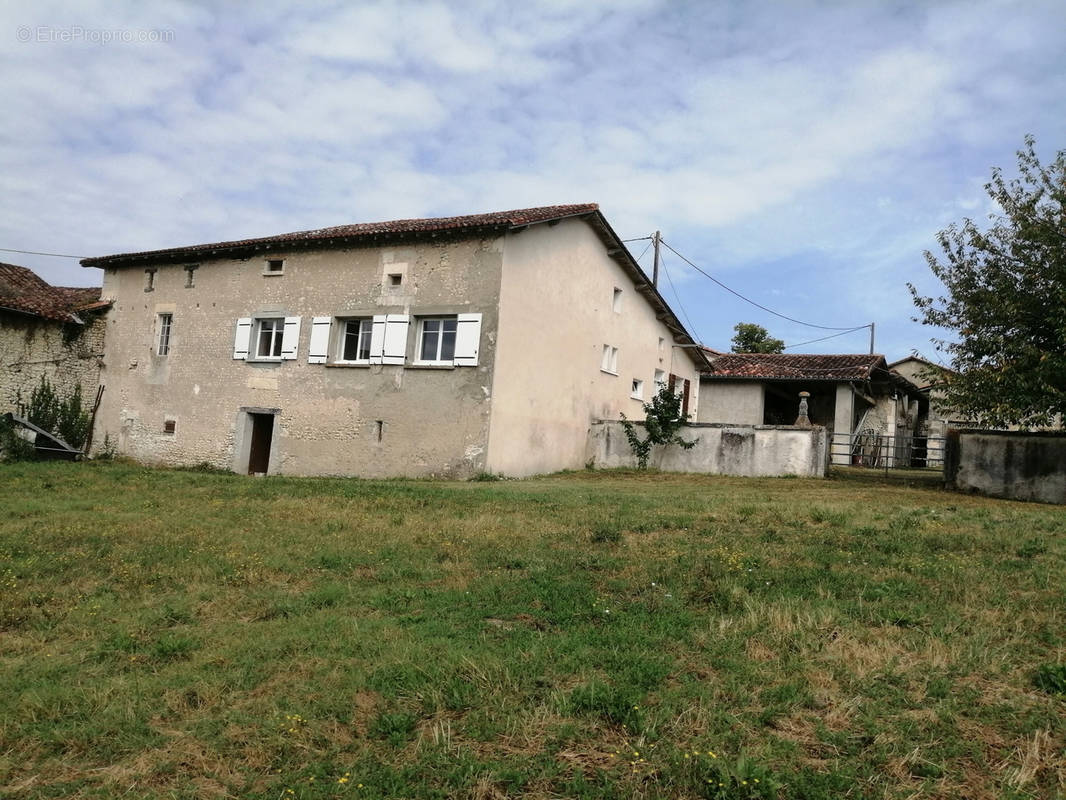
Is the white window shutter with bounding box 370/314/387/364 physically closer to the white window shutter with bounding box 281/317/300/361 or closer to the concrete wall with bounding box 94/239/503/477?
the concrete wall with bounding box 94/239/503/477

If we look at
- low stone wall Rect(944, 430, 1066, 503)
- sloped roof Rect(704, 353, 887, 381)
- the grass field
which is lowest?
the grass field

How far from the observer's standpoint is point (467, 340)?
57.1 ft

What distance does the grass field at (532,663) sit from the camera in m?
3.71

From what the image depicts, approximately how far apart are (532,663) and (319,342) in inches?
624

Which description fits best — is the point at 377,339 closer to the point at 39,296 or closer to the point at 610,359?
the point at 610,359

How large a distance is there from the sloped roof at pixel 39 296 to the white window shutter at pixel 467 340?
12189mm

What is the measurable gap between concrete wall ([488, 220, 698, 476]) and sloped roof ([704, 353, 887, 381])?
5749mm

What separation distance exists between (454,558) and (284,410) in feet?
44.0

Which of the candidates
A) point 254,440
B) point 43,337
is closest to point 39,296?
point 43,337

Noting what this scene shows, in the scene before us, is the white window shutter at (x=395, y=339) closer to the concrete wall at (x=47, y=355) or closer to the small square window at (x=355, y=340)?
the small square window at (x=355, y=340)

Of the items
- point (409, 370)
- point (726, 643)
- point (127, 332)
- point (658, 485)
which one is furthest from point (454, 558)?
point (127, 332)

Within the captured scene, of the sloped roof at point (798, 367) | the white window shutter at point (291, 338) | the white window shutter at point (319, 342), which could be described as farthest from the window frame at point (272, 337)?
the sloped roof at point (798, 367)

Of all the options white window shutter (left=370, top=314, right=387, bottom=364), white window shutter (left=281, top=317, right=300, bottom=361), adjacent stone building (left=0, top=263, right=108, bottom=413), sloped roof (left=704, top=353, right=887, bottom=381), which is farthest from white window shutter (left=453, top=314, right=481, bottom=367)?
sloped roof (left=704, top=353, right=887, bottom=381)

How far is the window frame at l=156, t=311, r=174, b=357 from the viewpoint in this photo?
22109mm
